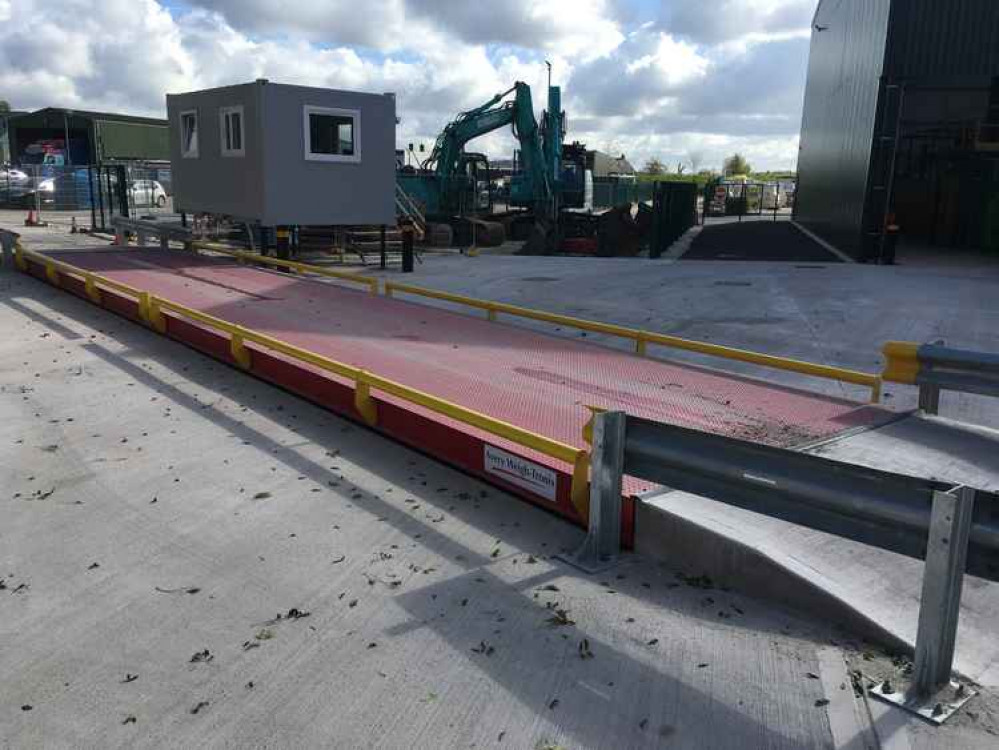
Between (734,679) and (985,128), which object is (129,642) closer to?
(734,679)

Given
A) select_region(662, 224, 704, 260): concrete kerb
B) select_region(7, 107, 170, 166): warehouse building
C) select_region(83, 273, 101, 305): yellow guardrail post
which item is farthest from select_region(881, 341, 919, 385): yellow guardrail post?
select_region(7, 107, 170, 166): warehouse building

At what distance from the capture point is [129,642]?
3654 mm

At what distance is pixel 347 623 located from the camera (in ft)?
12.5

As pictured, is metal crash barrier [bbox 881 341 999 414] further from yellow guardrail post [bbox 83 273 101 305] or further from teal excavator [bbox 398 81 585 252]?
teal excavator [bbox 398 81 585 252]

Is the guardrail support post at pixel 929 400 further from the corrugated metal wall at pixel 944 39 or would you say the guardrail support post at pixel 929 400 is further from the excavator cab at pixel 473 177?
the excavator cab at pixel 473 177

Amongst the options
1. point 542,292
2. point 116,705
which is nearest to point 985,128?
point 542,292

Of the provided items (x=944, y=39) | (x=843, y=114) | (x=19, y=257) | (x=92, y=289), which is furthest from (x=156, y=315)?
(x=843, y=114)

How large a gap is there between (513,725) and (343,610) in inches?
45.0

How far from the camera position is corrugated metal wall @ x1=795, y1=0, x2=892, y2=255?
890 inches

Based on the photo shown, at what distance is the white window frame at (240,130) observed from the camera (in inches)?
664

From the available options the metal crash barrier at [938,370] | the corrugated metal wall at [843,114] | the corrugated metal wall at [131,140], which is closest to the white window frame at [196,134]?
the metal crash barrier at [938,370]

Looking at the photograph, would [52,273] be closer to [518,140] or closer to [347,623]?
[347,623]

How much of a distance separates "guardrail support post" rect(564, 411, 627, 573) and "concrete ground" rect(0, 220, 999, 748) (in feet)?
0.48

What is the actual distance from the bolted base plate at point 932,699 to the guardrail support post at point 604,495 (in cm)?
150
